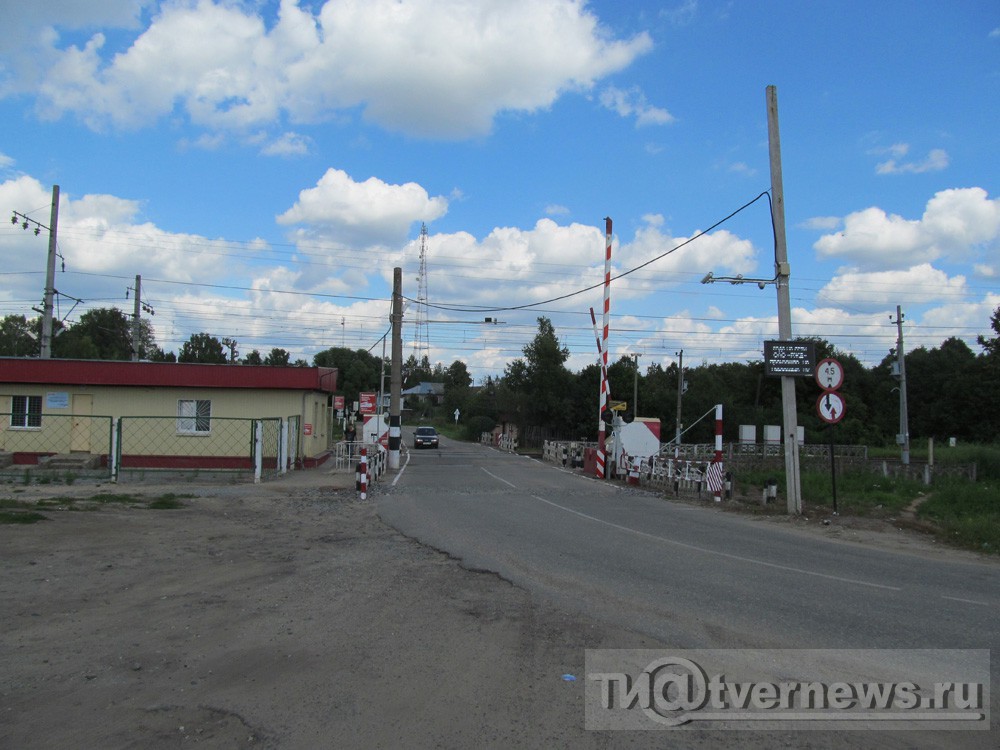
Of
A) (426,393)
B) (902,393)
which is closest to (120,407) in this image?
(902,393)

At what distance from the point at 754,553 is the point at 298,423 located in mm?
20899

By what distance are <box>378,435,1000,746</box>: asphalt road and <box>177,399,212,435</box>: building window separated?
13.9 metres

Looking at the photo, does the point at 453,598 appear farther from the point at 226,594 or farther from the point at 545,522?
the point at 545,522

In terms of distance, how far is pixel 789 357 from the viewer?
18.2 m

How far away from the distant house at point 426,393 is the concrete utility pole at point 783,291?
128m

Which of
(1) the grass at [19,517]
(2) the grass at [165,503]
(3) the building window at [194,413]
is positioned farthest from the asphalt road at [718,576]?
(3) the building window at [194,413]

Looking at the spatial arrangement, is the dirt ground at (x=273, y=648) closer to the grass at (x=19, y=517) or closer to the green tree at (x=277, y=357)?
the grass at (x=19, y=517)

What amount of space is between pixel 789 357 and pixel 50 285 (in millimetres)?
32384

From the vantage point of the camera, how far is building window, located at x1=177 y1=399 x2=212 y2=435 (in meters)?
29.4

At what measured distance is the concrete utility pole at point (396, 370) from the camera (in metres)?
32.6

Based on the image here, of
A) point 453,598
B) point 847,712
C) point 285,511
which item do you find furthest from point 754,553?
point 285,511

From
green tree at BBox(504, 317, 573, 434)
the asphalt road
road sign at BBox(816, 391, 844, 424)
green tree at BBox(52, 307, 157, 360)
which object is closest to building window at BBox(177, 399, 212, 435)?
the asphalt road

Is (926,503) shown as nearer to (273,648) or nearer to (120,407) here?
(273,648)

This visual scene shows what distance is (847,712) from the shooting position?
5203 mm
